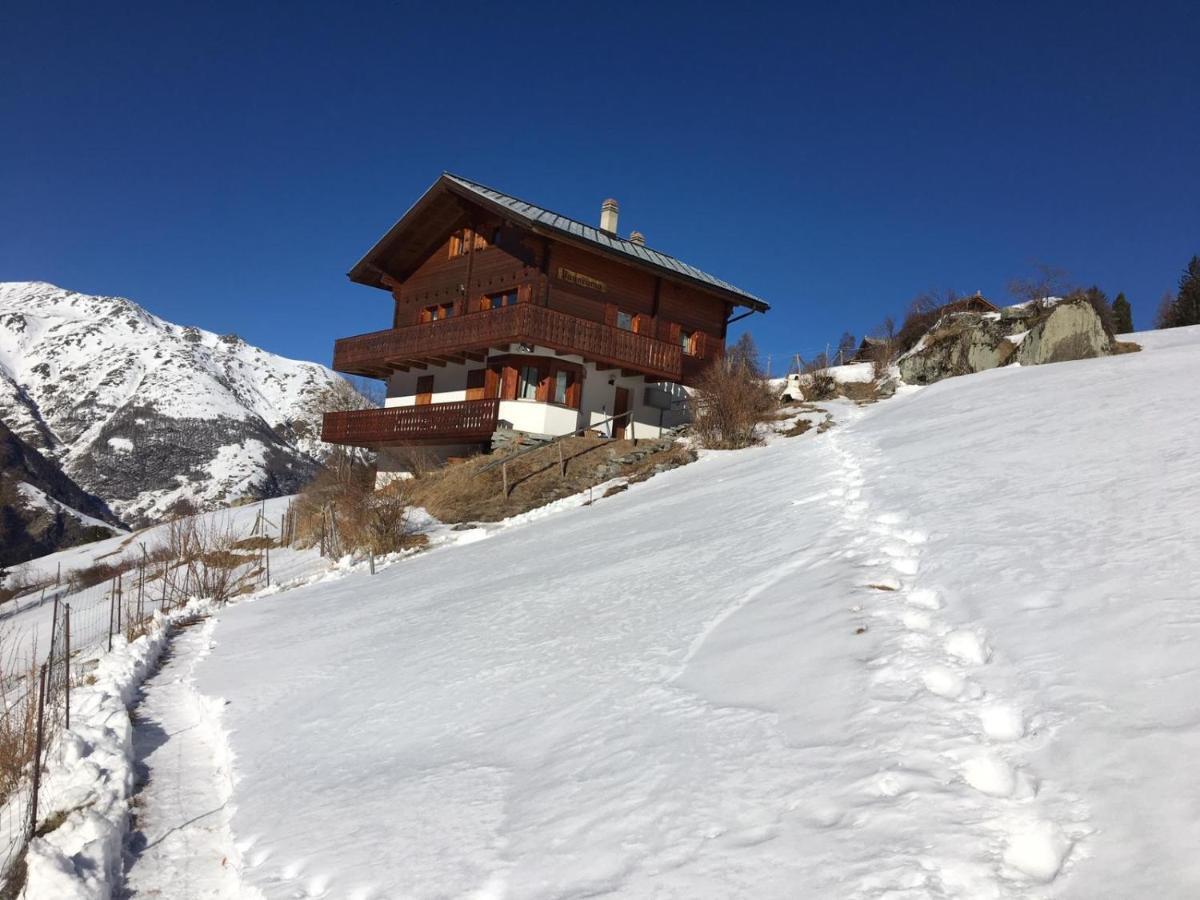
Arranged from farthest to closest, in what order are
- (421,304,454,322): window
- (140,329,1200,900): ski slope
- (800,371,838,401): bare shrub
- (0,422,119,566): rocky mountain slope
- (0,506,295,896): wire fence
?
(0,422,119,566): rocky mountain slope < (421,304,454,322): window < (800,371,838,401): bare shrub < (0,506,295,896): wire fence < (140,329,1200,900): ski slope

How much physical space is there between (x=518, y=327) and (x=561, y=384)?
302 cm

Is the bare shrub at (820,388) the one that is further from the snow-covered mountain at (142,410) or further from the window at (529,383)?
the snow-covered mountain at (142,410)

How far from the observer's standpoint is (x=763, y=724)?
364 cm

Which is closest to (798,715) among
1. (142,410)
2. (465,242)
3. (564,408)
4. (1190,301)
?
(564,408)

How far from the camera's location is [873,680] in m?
3.72

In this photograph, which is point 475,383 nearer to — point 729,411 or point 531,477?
point 531,477

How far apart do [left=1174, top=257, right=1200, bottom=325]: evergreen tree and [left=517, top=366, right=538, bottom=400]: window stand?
33331 millimetres

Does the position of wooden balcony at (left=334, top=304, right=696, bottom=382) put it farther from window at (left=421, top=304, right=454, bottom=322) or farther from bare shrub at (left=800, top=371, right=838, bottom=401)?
bare shrub at (left=800, top=371, right=838, bottom=401)

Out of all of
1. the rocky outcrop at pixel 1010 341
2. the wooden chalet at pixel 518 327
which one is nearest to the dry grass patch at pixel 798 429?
the rocky outcrop at pixel 1010 341

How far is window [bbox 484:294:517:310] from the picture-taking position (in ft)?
85.5

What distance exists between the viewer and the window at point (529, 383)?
24875 millimetres

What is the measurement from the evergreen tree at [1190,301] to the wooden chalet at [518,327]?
24218 mm

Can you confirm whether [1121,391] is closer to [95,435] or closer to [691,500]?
[691,500]

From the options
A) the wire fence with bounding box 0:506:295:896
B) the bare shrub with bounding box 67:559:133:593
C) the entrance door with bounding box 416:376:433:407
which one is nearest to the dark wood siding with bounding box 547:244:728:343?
the entrance door with bounding box 416:376:433:407
